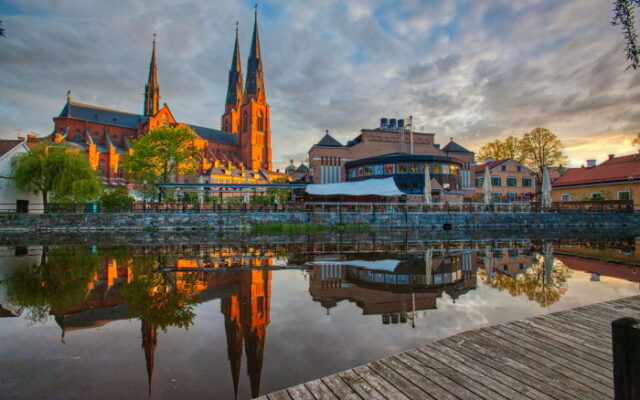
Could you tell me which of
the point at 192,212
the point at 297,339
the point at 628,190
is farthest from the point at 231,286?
→ the point at 628,190

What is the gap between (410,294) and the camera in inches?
289

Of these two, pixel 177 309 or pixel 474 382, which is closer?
pixel 474 382

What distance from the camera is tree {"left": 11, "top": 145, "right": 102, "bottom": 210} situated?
96.5 ft

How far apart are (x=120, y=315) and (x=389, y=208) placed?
26.4 metres

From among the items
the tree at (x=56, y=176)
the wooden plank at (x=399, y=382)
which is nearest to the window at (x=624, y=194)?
the wooden plank at (x=399, y=382)

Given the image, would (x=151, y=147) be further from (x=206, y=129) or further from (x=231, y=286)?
(x=206, y=129)

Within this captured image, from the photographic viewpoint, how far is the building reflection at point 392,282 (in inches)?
260

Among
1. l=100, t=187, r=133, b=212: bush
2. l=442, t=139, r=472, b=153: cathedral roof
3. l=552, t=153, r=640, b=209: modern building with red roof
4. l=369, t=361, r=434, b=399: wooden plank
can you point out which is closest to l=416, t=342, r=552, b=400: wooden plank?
l=369, t=361, r=434, b=399: wooden plank

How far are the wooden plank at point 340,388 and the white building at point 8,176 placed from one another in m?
37.8

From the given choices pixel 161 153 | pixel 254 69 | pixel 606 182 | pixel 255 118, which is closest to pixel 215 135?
pixel 255 118

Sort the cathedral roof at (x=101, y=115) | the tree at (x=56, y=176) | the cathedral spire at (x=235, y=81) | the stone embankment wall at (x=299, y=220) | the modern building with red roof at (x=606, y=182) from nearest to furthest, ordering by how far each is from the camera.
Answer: the stone embankment wall at (x=299, y=220) → the tree at (x=56, y=176) → the modern building with red roof at (x=606, y=182) → the cathedral roof at (x=101, y=115) → the cathedral spire at (x=235, y=81)

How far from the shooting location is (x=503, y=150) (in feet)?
181

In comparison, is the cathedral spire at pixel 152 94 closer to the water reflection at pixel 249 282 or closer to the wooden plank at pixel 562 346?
the water reflection at pixel 249 282

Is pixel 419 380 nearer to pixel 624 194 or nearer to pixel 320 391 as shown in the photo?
pixel 320 391
